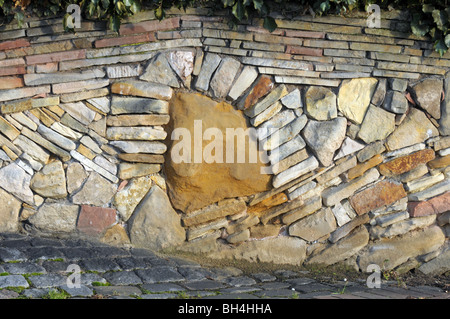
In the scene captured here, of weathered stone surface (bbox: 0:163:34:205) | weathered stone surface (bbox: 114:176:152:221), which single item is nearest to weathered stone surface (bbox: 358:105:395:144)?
weathered stone surface (bbox: 114:176:152:221)

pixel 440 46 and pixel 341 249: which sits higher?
pixel 440 46

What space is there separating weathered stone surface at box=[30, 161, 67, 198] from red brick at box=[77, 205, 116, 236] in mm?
255

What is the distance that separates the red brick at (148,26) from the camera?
15.5ft

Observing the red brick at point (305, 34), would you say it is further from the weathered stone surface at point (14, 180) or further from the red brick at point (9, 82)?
the weathered stone surface at point (14, 180)

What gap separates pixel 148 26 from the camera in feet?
15.6

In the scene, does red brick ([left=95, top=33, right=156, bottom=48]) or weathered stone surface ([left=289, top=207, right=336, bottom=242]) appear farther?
weathered stone surface ([left=289, top=207, right=336, bottom=242])

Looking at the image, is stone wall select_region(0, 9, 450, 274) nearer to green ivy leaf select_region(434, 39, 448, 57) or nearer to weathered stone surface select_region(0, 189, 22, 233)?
weathered stone surface select_region(0, 189, 22, 233)

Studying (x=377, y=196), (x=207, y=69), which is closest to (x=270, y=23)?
(x=207, y=69)

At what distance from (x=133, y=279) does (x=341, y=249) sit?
1.91 m

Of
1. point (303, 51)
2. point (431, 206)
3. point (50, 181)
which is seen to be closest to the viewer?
point (50, 181)

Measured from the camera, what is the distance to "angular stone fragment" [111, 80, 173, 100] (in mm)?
4735

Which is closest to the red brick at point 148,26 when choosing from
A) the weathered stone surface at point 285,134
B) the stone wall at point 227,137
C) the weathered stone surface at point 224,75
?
the stone wall at point 227,137

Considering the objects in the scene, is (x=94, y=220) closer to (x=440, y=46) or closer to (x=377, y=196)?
(x=377, y=196)

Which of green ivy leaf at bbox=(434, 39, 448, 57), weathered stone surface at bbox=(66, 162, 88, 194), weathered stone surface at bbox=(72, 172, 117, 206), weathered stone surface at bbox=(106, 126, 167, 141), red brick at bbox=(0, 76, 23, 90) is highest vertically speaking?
green ivy leaf at bbox=(434, 39, 448, 57)
